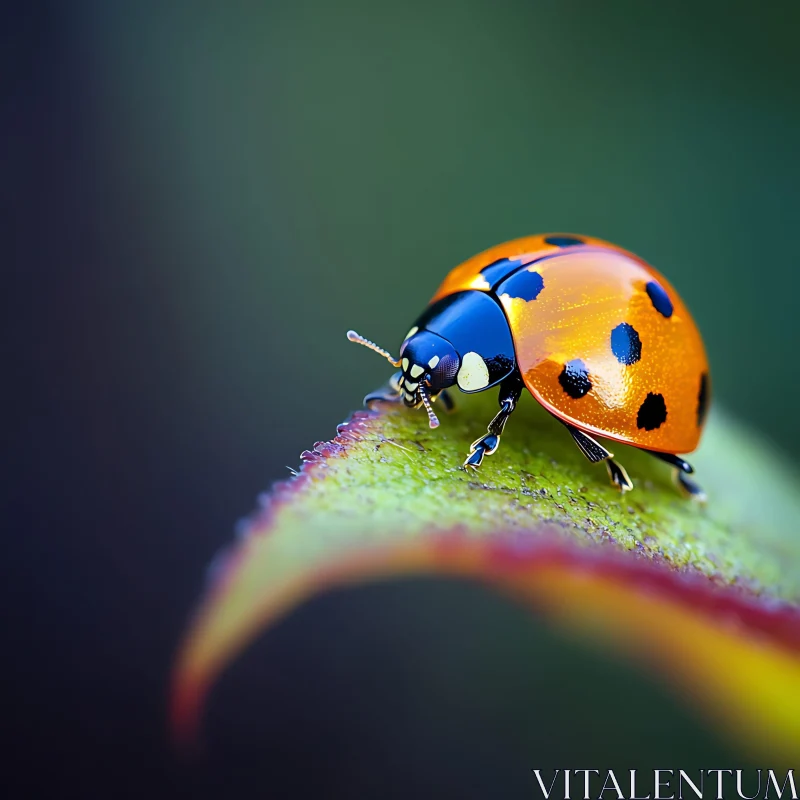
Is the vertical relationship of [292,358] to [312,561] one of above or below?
above

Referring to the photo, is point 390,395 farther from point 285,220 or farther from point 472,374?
point 285,220

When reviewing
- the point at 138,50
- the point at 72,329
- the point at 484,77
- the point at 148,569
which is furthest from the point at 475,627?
the point at 138,50

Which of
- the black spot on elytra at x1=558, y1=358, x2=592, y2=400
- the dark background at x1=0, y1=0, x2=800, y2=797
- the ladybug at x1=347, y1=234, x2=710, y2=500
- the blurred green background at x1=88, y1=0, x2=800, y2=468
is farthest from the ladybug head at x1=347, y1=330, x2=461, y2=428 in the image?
the blurred green background at x1=88, y1=0, x2=800, y2=468

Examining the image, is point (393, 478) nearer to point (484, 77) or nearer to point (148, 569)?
point (148, 569)

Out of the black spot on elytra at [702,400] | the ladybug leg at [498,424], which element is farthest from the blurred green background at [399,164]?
the ladybug leg at [498,424]

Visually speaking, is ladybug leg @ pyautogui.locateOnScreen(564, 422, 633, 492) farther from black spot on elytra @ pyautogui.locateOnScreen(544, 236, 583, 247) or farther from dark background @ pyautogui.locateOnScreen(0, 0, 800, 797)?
dark background @ pyautogui.locateOnScreen(0, 0, 800, 797)

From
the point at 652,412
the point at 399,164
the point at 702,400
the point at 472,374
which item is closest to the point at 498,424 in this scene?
the point at 472,374

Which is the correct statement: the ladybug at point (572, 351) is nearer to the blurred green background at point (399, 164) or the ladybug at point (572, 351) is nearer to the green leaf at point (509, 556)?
the green leaf at point (509, 556)
